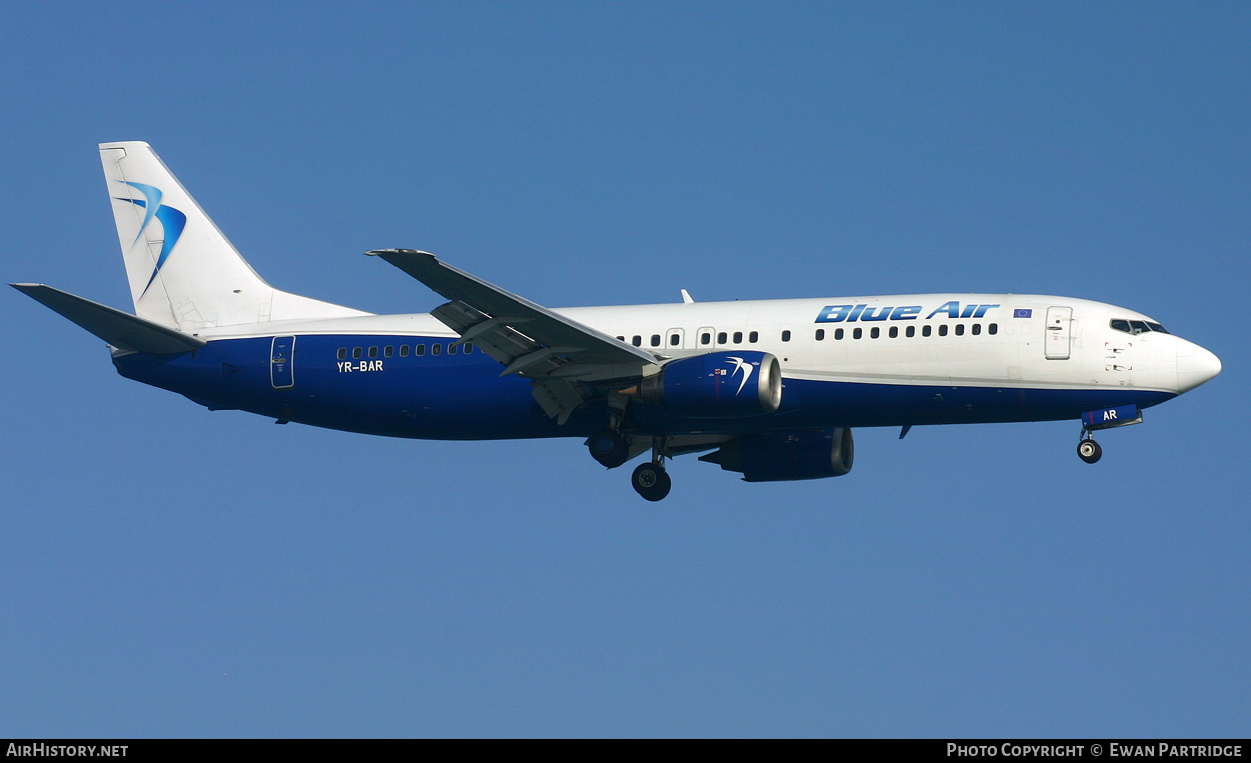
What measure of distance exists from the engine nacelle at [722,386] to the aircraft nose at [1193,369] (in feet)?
32.1

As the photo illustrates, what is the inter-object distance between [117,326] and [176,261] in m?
5.08

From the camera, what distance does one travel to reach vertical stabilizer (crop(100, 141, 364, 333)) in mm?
46188

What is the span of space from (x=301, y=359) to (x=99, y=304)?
5.76 m

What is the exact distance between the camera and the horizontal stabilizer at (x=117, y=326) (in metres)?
39.6

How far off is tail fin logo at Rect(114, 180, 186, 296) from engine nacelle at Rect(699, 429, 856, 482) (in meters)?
18.7

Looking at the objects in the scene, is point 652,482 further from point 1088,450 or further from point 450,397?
point 1088,450

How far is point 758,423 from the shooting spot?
4053 cm

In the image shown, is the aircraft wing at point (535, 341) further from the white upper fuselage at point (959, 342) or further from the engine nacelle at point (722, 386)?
the white upper fuselage at point (959, 342)

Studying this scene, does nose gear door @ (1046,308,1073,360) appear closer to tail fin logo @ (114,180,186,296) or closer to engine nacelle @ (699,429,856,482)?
engine nacelle @ (699,429,856,482)

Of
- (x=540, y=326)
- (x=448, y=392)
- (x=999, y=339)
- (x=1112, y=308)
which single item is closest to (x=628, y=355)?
(x=540, y=326)

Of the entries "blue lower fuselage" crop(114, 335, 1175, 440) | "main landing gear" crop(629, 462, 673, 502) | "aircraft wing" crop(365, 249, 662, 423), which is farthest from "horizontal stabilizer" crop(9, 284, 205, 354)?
"main landing gear" crop(629, 462, 673, 502)

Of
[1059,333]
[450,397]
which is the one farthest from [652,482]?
[1059,333]

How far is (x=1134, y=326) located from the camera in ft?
127
